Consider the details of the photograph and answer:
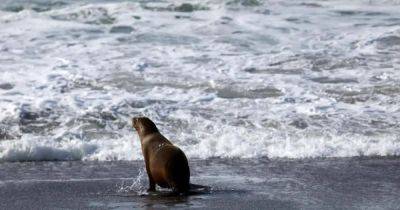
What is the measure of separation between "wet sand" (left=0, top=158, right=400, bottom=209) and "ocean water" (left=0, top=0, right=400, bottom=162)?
1.81 ft

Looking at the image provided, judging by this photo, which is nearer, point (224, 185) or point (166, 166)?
point (166, 166)

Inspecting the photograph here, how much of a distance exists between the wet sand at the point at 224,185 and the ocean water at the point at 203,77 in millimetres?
550

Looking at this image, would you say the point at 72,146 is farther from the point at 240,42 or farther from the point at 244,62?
the point at 240,42

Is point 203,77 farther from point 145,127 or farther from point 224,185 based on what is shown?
point 224,185

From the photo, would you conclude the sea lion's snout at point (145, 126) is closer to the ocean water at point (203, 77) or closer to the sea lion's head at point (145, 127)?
the sea lion's head at point (145, 127)

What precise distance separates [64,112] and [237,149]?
9.18 feet

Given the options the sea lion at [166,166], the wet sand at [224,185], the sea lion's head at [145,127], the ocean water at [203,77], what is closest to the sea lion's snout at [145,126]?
the sea lion's head at [145,127]

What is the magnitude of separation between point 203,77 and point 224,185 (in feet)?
18.8

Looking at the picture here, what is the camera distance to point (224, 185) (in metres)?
7.41

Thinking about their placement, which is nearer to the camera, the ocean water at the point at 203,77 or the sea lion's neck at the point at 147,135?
the sea lion's neck at the point at 147,135

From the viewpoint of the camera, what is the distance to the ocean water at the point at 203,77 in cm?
979

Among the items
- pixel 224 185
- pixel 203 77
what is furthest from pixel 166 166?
pixel 203 77

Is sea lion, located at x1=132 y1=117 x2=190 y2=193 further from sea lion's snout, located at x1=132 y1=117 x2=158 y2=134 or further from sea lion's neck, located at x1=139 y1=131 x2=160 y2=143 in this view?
sea lion's snout, located at x1=132 y1=117 x2=158 y2=134

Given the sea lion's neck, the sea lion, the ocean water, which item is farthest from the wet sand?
the ocean water
